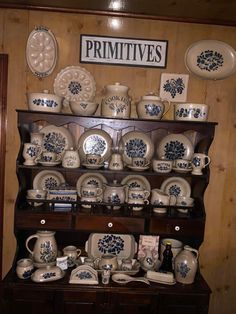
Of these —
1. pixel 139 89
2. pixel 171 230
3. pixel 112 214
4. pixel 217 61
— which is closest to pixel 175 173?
pixel 171 230

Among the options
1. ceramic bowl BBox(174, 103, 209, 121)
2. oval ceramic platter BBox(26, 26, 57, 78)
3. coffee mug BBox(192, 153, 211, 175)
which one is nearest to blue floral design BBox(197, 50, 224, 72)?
ceramic bowl BBox(174, 103, 209, 121)

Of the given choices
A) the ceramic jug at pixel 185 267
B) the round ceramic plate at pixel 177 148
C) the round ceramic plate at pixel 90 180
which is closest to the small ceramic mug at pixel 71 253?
the round ceramic plate at pixel 90 180

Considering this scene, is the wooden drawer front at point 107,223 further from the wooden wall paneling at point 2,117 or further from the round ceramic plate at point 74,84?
the round ceramic plate at point 74,84

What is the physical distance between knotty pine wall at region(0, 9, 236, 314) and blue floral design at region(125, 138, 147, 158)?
315 millimetres

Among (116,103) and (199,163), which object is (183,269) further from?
(116,103)

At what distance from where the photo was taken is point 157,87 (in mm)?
1921

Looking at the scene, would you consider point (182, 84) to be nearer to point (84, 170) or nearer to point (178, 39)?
point (178, 39)

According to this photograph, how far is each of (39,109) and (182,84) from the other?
917 millimetres

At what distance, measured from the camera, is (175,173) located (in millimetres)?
1721

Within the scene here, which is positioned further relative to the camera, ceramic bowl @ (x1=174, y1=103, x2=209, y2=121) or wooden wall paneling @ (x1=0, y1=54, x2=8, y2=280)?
wooden wall paneling @ (x1=0, y1=54, x2=8, y2=280)

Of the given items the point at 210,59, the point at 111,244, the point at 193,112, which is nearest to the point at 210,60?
the point at 210,59

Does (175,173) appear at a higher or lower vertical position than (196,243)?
higher

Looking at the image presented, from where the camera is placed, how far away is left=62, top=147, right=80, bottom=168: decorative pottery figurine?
1.68 metres

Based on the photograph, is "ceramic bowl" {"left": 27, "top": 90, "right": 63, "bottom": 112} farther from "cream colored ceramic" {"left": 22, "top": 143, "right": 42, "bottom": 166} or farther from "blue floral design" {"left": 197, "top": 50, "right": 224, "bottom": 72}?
"blue floral design" {"left": 197, "top": 50, "right": 224, "bottom": 72}
